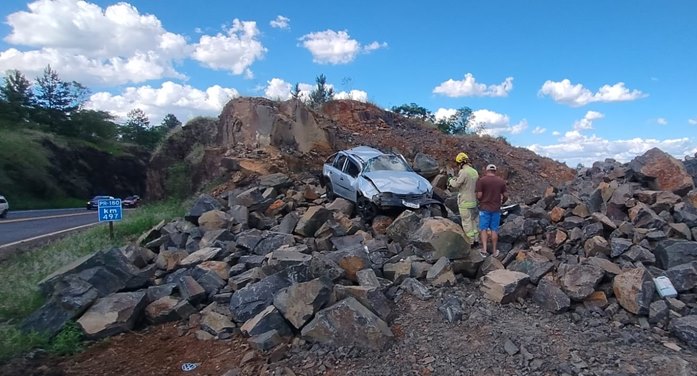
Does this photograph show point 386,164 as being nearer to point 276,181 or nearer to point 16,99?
point 276,181

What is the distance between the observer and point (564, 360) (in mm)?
4668

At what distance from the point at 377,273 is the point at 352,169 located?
16.0 ft

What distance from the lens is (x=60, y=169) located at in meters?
41.8

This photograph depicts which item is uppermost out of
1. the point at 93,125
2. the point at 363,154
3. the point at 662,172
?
the point at 93,125

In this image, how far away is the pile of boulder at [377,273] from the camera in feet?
17.7

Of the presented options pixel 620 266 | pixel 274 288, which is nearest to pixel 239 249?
pixel 274 288

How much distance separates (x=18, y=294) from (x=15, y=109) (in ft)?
167

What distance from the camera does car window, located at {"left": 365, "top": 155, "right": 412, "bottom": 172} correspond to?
11.0 m

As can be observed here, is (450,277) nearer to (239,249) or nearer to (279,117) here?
(239,249)

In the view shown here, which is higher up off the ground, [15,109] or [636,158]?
[15,109]

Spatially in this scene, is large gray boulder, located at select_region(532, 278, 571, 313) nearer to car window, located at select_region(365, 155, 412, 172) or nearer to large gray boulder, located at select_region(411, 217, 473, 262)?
large gray boulder, located at select_region(411, 217, 473, 262)

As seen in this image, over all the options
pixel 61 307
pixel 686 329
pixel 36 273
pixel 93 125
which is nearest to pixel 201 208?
pixel 36 273

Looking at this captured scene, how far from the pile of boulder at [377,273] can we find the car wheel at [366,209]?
0.63 metres

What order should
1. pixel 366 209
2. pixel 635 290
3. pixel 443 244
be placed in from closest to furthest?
pixel 635 290 → pixel 443 244 → pixel 366 209
